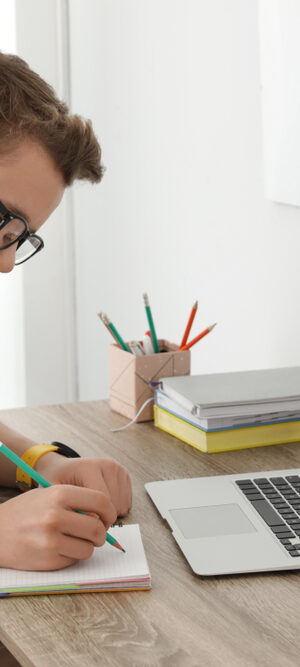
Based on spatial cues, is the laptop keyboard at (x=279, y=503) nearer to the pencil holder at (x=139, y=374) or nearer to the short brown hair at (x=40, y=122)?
the pencil holder at (x=139, y=374)

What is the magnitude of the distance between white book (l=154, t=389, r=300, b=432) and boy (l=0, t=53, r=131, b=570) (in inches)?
8.3

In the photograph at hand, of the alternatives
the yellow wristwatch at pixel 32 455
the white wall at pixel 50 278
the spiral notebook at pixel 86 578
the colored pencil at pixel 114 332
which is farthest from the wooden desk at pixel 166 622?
the white wall at pixel 50 278

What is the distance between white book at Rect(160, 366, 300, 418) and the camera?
3.87 feet

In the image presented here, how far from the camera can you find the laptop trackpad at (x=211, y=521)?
2.94 ft

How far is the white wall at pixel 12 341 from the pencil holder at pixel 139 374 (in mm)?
1116

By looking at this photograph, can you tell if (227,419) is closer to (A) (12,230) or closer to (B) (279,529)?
(B) (279,529)

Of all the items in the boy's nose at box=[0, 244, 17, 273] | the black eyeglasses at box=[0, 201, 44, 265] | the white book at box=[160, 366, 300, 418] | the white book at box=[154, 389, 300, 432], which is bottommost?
the white book at box=[154, 389, 300, 432]

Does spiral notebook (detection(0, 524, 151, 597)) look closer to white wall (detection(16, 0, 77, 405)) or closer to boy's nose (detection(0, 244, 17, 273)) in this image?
boy's nose (detection(0, 244, 17, 273))

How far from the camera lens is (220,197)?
1704 millimetres

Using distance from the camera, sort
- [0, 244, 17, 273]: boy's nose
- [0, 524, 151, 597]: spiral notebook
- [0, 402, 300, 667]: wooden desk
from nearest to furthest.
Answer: [0, 402, 300, 667]: wooden desk, [0, 524, 151, 597]: spiral notebook, [0, 244, 17, 273]: boy's nose

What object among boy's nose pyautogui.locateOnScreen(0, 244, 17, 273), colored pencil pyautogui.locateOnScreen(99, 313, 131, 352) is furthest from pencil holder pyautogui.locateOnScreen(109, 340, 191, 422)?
boy's nose pyautogui.locateOnScreen(0, 244, 17, 273)

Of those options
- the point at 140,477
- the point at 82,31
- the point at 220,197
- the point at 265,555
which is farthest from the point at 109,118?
the point at 265,555

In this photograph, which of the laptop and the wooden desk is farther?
the laptop

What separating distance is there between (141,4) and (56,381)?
1.12m
